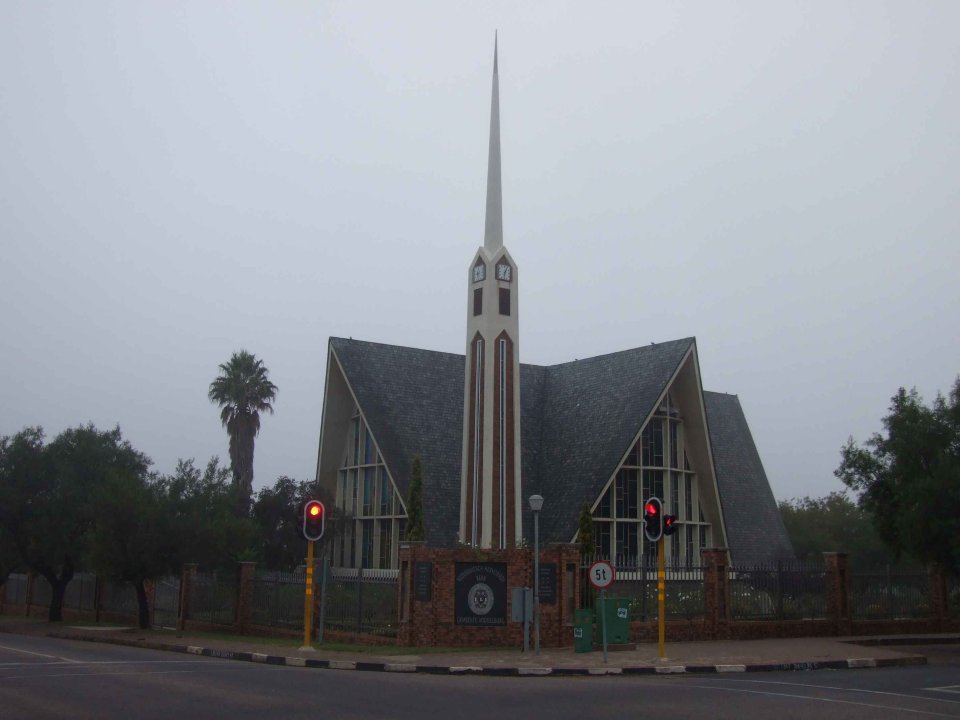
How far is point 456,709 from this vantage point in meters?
12.6

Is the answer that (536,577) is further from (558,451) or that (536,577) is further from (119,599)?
(558,451)

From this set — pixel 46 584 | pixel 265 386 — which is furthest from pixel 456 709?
pixel 265 386

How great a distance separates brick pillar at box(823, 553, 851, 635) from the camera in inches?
1184

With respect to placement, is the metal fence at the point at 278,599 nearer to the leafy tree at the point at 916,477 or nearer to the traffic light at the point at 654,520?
the traffic light at the point at 654,520

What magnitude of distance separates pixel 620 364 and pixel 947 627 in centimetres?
2118

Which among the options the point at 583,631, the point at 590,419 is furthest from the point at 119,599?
the point at 590,419

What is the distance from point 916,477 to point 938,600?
24.0ft

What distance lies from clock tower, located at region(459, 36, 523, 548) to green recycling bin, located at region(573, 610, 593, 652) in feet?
45.1

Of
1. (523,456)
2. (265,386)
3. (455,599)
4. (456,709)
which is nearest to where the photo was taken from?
(456,709)

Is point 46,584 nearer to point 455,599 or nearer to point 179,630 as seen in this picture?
point 179,630

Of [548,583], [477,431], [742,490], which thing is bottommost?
[548,583]

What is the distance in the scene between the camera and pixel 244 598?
29531 millimetres

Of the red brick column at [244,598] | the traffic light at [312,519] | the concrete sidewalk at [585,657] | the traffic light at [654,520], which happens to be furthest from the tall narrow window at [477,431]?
the traffic light at [654,520]

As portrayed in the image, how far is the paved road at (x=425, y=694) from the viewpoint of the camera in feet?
40.2
